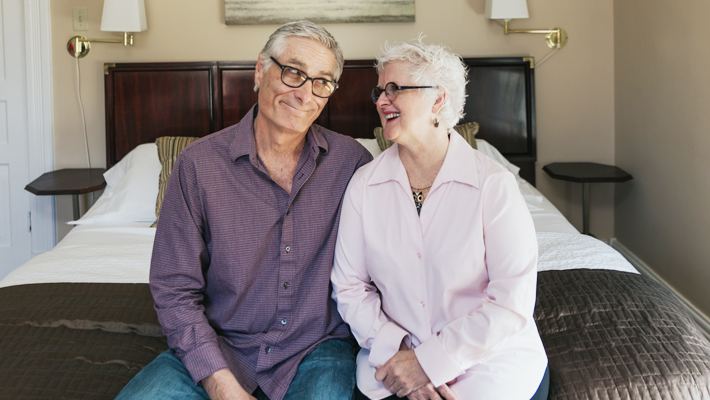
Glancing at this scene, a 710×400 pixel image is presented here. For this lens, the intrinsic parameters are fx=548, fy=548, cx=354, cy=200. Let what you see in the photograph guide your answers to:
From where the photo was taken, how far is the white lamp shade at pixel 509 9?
295 centimetres

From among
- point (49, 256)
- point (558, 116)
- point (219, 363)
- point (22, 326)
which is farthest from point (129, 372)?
point (558, 116)

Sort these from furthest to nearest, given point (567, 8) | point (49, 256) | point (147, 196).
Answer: point (567, 8), point (147, 196), point (49, 256)

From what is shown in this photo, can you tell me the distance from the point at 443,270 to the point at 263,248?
1.46 feet

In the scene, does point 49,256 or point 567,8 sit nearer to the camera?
point 49,256

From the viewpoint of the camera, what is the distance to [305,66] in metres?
1.39

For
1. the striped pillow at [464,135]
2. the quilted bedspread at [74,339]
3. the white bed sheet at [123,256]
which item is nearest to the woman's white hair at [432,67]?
the white bed sheet at [123,256]

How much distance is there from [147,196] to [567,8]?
2524 millimetres

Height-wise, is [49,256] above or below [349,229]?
below

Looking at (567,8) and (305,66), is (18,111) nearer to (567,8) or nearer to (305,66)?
(305,66)

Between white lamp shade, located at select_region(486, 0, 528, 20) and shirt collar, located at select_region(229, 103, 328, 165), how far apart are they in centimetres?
185

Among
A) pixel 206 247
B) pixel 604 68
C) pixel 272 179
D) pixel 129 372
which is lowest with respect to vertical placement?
pixel 129 372

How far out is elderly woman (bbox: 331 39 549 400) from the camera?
3.88 feet

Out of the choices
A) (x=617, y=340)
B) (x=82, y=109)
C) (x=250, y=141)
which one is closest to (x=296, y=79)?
(x=250, y=141)

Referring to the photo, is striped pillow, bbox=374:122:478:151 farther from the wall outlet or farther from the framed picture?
the wall outlet
